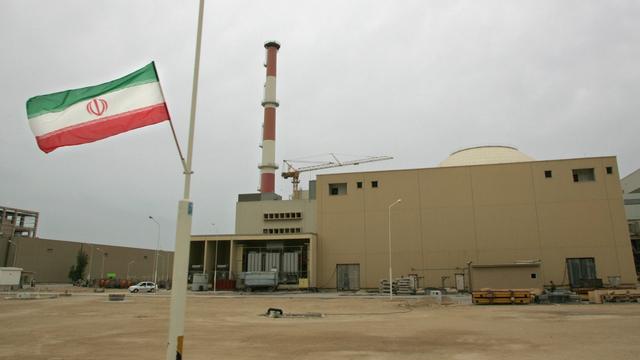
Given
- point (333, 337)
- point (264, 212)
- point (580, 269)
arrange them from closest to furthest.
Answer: point (333, 337) < point (580, 269) < point (264, 212)

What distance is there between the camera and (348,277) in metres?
57.7

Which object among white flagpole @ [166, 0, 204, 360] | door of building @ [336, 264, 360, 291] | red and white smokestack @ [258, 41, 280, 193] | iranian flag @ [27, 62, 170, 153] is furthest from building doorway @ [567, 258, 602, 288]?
iranian flag @ [27, 62, 170, 153]

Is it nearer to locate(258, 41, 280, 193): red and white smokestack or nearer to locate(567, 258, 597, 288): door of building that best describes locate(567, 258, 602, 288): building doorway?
locate(567, 258, 597, 288): door of building

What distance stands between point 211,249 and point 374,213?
2293 centimetres

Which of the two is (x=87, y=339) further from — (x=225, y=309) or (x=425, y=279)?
(x=425, y=279)

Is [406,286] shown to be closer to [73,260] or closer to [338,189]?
[338,189]

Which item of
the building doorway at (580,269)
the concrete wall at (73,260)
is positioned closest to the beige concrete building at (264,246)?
the building doorway at (580,269)

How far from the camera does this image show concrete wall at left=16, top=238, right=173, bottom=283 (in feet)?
297

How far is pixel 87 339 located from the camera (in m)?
18.0

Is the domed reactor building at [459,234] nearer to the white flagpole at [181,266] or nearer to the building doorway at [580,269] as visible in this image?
the building doorway at [580,269]

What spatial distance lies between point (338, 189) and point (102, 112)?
52.2 m

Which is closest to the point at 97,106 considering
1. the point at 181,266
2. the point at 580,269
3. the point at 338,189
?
the point at 181,266

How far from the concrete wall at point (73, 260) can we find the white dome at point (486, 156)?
7575cm

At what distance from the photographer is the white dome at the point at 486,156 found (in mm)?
62344
